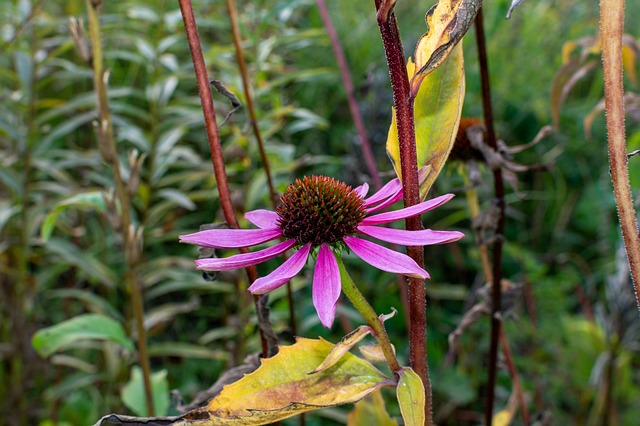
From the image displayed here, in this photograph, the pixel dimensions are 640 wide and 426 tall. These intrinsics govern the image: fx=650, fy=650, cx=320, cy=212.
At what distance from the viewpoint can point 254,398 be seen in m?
0.35

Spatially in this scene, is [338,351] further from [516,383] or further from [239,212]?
[239,212]

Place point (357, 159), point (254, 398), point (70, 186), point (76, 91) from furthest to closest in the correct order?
point (76, 91) < point (70, 186) < point (357, 159) < point (254, 398)

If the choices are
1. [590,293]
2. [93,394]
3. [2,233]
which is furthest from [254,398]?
[590,293]

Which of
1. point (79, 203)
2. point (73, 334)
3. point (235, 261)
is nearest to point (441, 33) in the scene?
point (235, 261)

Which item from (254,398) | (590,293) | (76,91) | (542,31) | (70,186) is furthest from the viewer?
(542,31)

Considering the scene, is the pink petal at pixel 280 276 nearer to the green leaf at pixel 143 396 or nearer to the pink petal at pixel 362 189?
the pink petal at pixel 362 189

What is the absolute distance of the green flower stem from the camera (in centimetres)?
36

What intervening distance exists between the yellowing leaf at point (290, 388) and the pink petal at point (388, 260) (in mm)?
60

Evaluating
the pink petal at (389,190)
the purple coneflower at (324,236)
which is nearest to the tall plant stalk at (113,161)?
the purple coneflower at (324,236)

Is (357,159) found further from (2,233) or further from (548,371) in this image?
(2,233)

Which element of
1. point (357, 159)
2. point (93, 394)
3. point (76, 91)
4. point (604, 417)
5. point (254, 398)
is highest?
point (76, 91)

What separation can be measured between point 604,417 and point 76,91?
1.62 metres

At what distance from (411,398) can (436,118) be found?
0.17m

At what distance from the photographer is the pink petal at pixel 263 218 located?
449 mm
